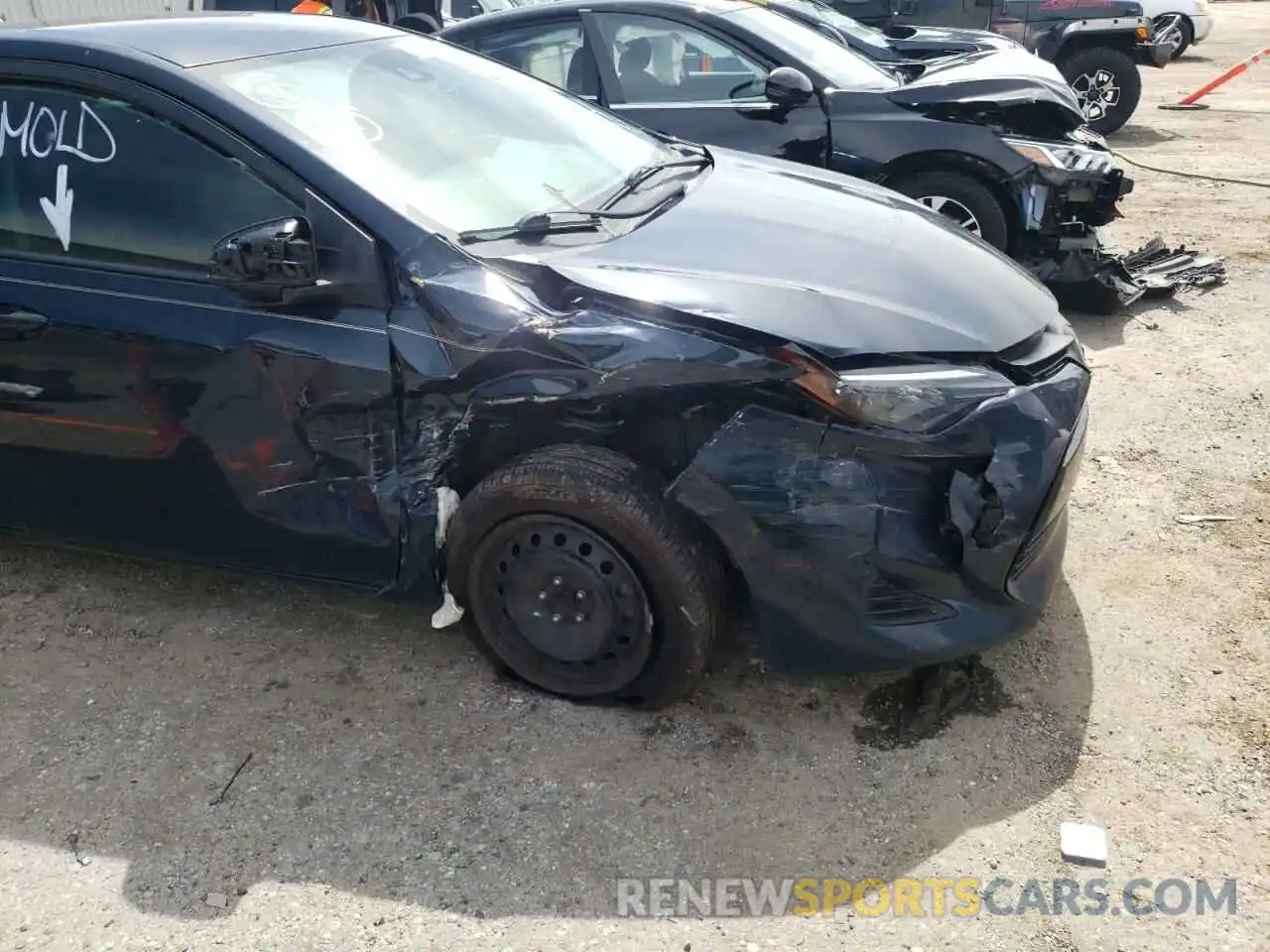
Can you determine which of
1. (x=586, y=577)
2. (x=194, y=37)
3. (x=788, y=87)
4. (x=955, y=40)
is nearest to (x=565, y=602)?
(x=586, y=577)

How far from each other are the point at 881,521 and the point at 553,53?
4222 millimetres

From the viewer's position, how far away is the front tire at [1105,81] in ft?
33.4

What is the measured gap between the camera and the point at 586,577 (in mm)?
2656

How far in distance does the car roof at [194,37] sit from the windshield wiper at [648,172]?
95 cm

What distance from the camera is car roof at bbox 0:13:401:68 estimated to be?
286 centimetres

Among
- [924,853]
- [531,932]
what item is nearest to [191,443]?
[531,932]

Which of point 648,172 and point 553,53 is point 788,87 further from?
point 648,172

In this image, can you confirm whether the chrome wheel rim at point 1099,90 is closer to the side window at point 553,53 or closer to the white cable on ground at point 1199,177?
the white cable on ground at point 1199,177

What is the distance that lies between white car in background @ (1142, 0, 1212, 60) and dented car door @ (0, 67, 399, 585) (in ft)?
36.1

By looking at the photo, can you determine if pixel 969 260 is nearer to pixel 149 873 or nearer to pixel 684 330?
pixel 684 330

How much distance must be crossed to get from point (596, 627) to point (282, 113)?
1536 mm

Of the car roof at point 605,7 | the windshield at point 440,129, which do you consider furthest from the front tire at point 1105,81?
the windshield at point 440,129

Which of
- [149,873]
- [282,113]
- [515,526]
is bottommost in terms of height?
[149,873]

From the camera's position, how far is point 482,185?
2930 mm
